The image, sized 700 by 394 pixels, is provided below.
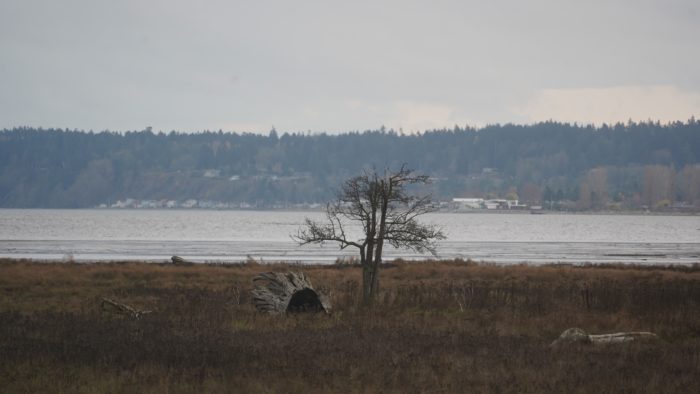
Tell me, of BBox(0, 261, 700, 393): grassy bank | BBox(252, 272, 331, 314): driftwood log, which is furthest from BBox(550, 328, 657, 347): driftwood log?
BBox(252, 272, 331, 314): driftwood log

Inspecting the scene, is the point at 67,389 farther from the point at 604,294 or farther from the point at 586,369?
the point at 604,294

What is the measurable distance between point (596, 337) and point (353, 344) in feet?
18.4

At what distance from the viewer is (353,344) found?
65.9 ft

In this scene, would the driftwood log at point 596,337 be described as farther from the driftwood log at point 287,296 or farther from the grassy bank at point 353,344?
the driftwood log at point 287,296

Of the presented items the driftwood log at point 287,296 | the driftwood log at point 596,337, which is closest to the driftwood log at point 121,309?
the driftwood log at point 287,296

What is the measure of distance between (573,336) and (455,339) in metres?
2.67

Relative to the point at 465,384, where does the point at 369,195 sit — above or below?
above

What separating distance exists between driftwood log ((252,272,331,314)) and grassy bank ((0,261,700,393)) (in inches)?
33.1

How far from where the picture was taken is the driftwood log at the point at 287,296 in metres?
26.0

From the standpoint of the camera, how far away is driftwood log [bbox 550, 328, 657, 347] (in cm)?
2083

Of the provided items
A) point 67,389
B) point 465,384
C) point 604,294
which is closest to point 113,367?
point 67,389

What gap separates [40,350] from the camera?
1859cm

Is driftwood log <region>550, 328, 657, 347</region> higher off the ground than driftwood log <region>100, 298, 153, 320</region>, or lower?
lower

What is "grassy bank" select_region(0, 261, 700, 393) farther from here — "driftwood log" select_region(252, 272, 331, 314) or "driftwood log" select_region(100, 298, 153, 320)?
"driftwood log" select_region(252, 272, 331, 314)
